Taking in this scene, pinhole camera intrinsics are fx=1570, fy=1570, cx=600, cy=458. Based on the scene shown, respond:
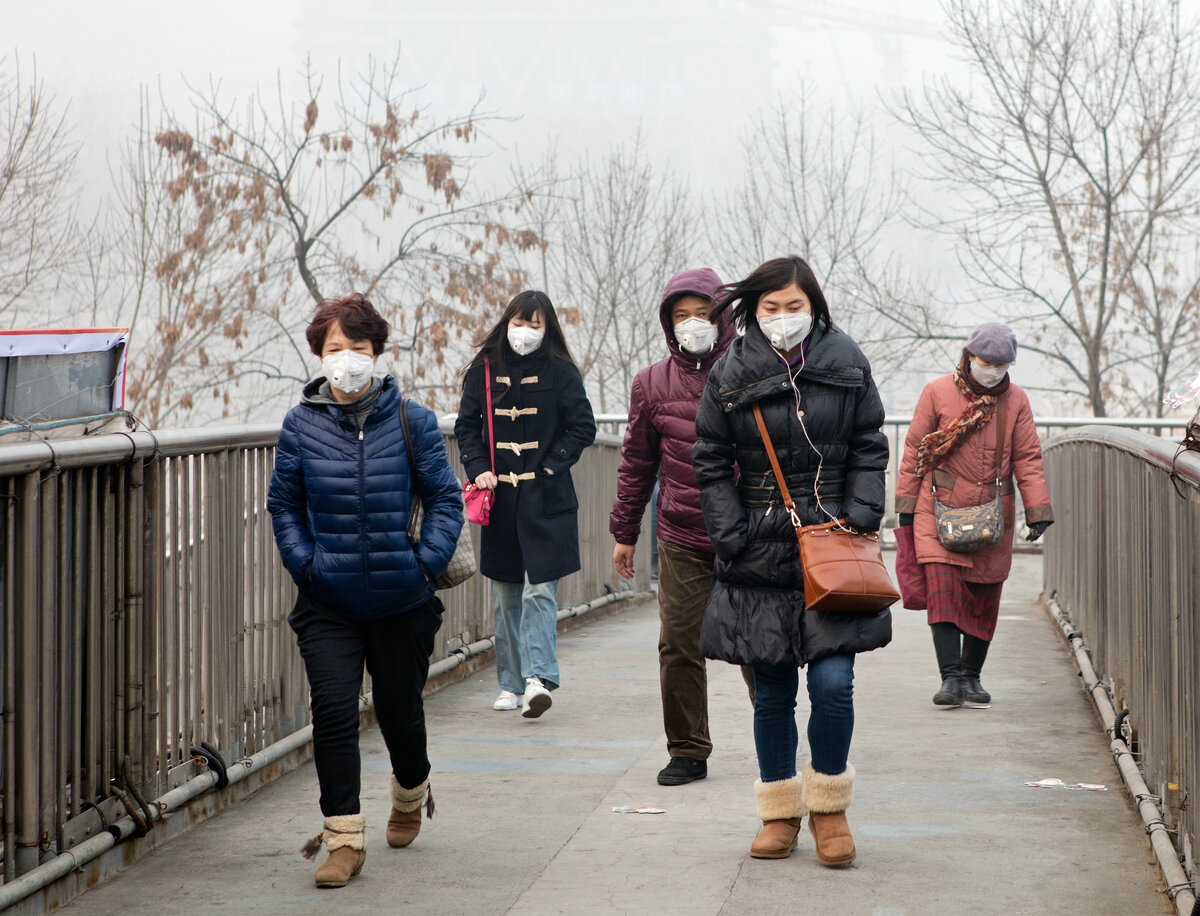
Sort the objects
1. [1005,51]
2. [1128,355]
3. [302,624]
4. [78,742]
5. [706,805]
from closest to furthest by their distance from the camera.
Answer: [78,742] → [302,624] → [706,805] → [1005,51] → [1128,355]

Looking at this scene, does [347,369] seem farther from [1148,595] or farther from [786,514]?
[1148,595]

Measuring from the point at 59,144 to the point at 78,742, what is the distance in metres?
27.6

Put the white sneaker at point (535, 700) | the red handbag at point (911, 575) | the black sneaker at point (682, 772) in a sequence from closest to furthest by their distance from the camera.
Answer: the black sneaker at point (682, 772) → the white sneaker at point (535, 700) → the red handbag at point (911, 575)

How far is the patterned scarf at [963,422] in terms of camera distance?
7.41 meters

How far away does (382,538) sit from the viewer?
14.8 ft

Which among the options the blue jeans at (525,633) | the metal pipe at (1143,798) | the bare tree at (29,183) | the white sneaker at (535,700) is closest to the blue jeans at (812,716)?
the metal pipe at (1143,798)

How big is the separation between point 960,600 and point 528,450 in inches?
86.9

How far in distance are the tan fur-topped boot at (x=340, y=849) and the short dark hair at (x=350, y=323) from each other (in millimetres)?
1367

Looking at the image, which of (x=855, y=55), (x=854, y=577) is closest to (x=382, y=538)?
(x=854, y=577)

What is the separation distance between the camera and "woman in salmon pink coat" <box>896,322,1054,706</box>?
7414 millimetres

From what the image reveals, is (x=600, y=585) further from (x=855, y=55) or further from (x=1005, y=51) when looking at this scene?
(x=855, y=55)

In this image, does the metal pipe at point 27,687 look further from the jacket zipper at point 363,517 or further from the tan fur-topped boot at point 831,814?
the tan fur-topped boot at point 831,814

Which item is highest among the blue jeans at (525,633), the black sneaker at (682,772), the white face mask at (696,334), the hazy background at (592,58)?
the hazy background at (592,58)

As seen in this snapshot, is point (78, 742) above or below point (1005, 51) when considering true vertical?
below
